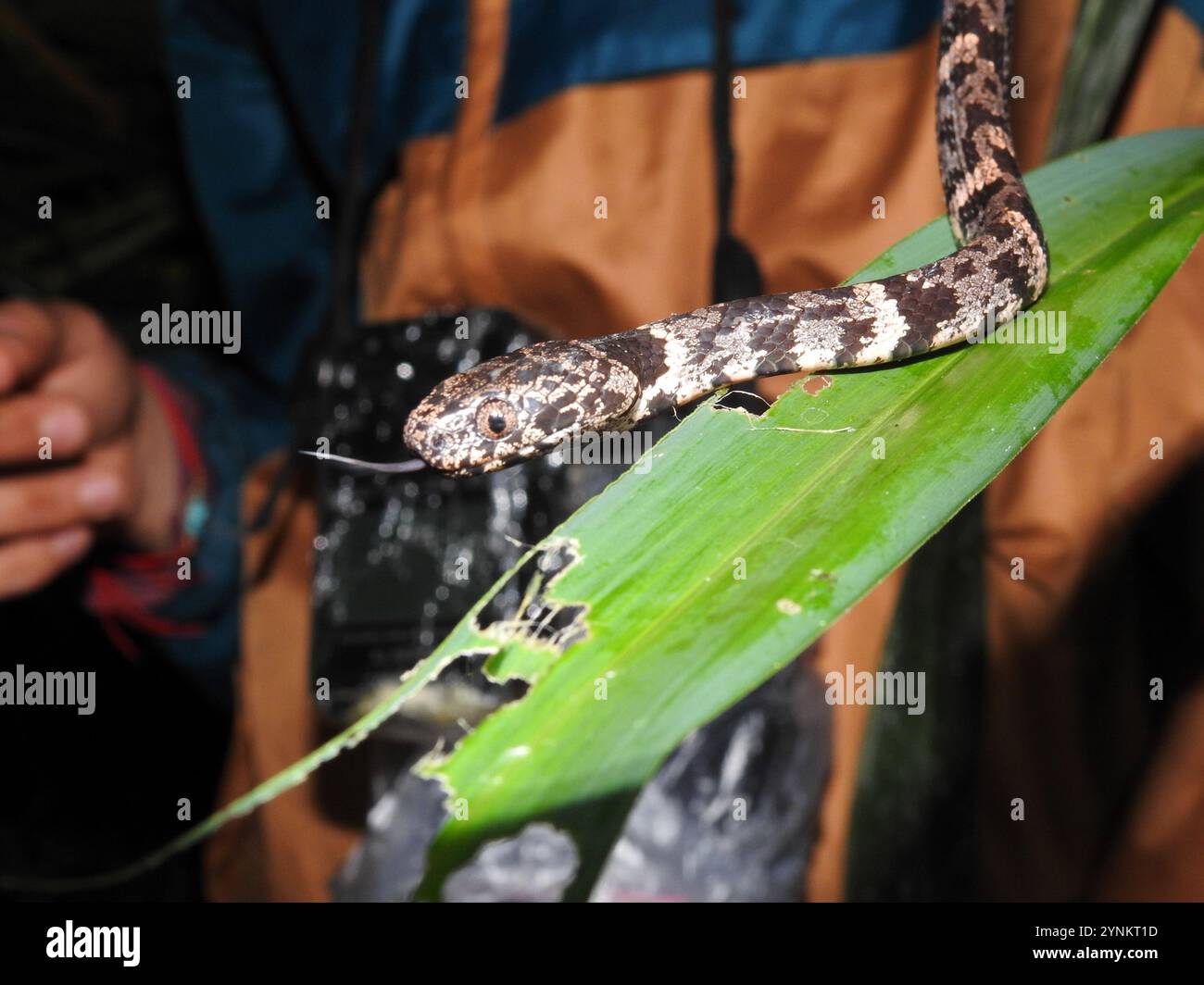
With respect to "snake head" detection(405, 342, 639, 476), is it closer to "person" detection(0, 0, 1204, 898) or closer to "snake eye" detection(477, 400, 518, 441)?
"snake eye" detection(477, 400, 518, 441)

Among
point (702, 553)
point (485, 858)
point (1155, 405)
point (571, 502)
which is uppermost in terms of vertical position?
point (1155, 405)

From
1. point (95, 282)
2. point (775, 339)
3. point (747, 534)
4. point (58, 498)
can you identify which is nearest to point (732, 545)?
point (747, 534)

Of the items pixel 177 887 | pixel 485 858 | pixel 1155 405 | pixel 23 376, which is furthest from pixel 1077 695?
pixel 177 887

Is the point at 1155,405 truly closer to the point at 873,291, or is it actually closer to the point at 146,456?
the point at 873,291

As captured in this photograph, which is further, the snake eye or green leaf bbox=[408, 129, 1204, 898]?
the snake eye

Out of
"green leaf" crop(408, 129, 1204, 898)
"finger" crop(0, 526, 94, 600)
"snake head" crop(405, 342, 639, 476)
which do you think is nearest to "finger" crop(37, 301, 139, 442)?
"finger" crop(0, 526, 94, 600)
